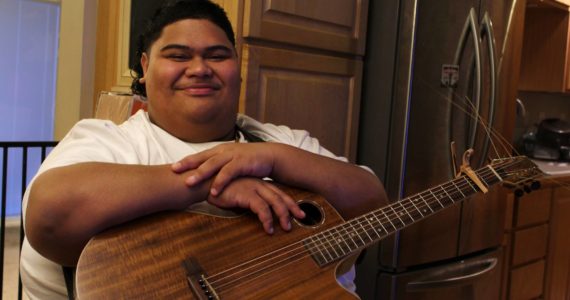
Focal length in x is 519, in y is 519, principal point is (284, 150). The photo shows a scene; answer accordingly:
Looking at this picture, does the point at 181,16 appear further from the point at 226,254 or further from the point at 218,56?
the point at 226,254

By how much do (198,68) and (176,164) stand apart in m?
0.28

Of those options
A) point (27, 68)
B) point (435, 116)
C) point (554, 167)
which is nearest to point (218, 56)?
point (435, 116)

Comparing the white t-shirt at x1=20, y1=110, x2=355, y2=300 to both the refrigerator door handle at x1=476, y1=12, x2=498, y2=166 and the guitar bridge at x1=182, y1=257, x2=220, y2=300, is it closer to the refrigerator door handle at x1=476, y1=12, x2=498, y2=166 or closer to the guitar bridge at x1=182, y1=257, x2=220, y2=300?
the guitar bridge at x1=182, y1=257, x2=220, y2=300

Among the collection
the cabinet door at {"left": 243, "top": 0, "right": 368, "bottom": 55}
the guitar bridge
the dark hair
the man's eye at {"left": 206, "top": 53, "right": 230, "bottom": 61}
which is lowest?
the guitar bridge

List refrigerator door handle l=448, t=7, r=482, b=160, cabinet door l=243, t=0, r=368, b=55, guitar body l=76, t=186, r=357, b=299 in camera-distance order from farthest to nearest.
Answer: refrigerator door handle l=448, t=7, r=482, b=160, cabinet door l=243, t=0, r=368, b=55, guitar body l=76, t=186, r=357, b=299

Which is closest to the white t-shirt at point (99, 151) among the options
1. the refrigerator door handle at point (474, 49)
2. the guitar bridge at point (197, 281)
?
the guitar bridge at point (197, 281)

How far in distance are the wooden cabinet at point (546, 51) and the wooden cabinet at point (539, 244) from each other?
0.85 meters

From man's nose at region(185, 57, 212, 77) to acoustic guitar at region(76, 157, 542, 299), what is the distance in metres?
0.32

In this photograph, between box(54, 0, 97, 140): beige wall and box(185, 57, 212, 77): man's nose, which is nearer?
box(185, 57, 212, 77): man's nose

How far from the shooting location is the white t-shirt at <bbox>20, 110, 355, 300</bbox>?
3.15 ft

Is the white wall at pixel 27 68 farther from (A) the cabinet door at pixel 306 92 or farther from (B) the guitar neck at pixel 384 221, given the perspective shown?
(B) the guitar neck at pixel 384 221

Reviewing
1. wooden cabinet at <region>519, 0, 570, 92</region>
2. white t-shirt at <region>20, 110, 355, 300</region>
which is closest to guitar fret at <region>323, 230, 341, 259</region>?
white t-shirt at <region>20, 110, 355, 300</region>

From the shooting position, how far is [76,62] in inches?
91.0

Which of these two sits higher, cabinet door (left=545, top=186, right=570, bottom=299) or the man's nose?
the man's nose
